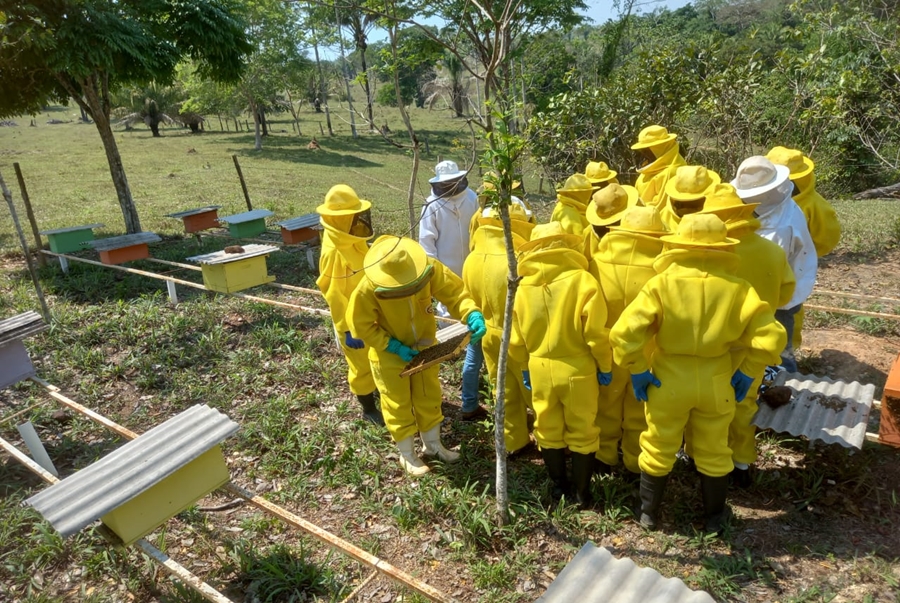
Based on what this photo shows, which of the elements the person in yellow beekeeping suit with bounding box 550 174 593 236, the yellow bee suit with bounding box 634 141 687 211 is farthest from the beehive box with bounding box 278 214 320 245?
the yellow bee suit with bounding box 634 141 687 211

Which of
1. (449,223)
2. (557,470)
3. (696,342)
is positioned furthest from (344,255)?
(696,342)

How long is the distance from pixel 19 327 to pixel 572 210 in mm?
4935

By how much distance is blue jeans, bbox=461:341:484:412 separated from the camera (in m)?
5.22

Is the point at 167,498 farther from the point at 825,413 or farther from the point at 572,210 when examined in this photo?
the point at 825,413

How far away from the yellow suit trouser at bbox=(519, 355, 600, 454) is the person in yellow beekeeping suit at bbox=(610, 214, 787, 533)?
15.0 inches

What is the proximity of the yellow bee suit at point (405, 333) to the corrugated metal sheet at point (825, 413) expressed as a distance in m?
2.24

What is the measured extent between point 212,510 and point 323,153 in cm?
2584

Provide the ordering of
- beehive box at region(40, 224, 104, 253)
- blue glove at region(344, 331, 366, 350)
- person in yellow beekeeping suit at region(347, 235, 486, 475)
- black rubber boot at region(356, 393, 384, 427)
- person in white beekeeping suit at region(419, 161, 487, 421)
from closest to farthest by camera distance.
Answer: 1. person in yellow beekeeping suit at region(347, 235, 486, 475)
2. blue glove at region(344, 331, 366, 350)
3. black rubber boot at region(356, 393, 384, 427)
4. person in white beekeeping suit at region(419, 161, 487, 421)
5. beehive box at region(40, 224, 104, 253)

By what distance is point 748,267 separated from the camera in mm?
3988

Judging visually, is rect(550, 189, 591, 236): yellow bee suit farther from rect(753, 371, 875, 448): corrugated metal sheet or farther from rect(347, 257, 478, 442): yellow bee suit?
rect(753, 371, 875, 448): corrugated metal sheet

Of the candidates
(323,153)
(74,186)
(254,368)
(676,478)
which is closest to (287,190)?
(74,186)

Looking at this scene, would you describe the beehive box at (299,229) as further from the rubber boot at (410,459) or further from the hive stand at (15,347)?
the rubber boot at (410,459)

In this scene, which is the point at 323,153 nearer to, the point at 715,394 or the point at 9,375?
the point at 9,375

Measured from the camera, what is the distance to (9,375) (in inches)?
203
